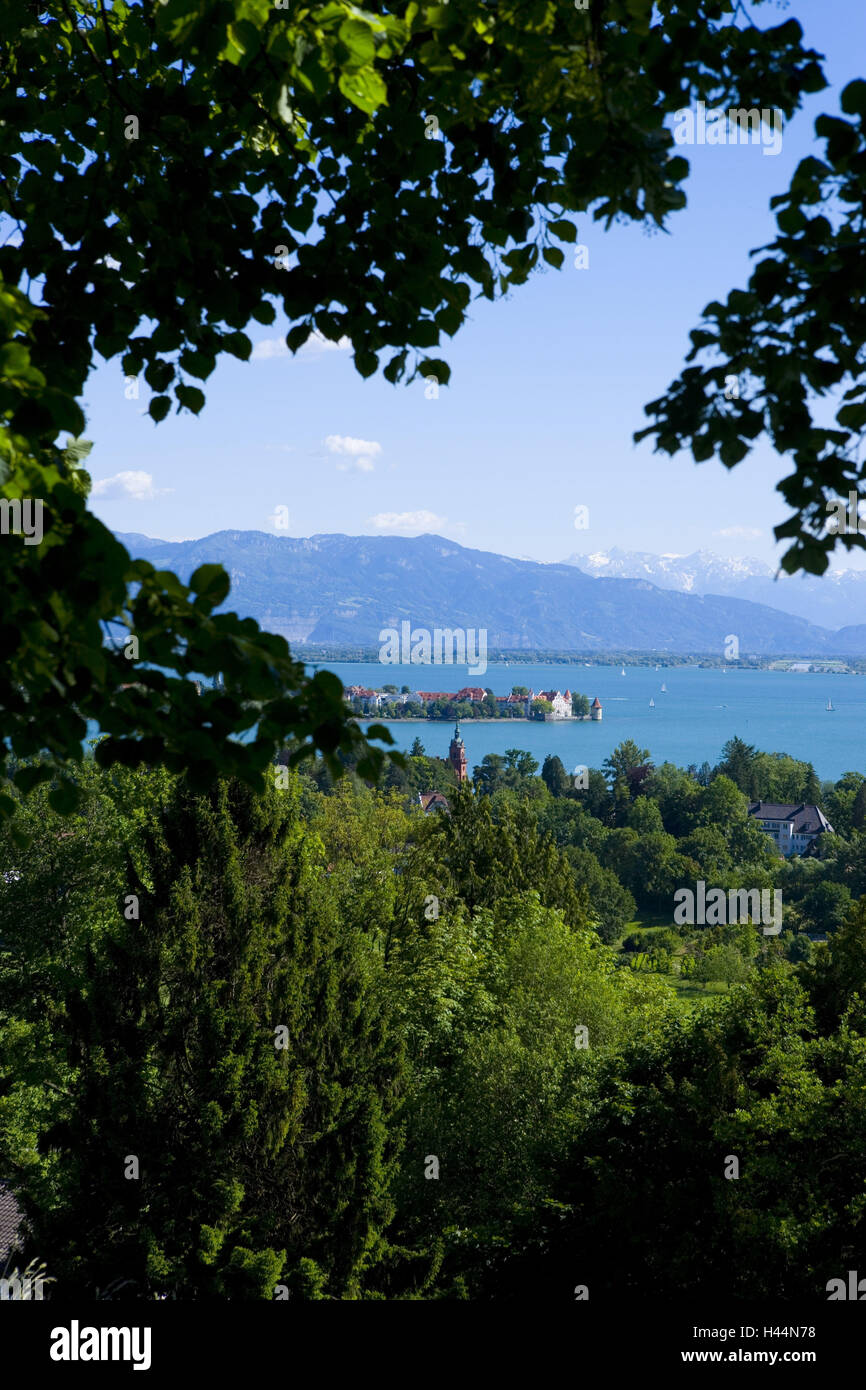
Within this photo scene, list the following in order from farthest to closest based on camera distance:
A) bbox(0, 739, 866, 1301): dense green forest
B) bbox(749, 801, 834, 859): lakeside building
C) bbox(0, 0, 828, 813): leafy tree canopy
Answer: bbox(749, 801, 834, 859): lakeside building → bbox(0, 739, 866, 1301): dense green forest → bbox(0, 0, 828, 813): leafy tree canopy

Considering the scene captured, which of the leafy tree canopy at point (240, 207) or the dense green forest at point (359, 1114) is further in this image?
the dense green forest at point (359, 1114)

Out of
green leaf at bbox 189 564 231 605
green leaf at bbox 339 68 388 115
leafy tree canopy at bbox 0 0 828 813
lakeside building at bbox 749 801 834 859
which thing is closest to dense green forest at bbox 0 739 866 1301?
leafy tree canopy at bbox 0 0 828 813

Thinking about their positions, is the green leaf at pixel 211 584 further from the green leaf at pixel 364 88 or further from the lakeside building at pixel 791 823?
the lakeside building at pixel 791 823

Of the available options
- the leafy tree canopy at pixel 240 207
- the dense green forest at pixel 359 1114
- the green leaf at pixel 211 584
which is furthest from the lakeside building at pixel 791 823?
the green leaf at pixel 211 584

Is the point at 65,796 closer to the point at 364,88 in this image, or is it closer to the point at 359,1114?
the point at 364,88

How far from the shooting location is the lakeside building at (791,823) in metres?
106

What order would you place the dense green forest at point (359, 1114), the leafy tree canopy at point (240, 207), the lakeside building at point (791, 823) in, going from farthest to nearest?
the lakeside building at point (791, 823) → the dense green forest at point (359, 1114) → the leafy tree canopy at point (240, 207)

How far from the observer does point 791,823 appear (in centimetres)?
10850

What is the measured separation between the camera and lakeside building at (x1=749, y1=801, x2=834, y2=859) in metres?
106

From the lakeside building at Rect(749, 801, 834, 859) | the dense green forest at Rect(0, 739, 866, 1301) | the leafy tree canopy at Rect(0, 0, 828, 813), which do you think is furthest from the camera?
the lakeside building at Rect(749, 801, 834, 859)

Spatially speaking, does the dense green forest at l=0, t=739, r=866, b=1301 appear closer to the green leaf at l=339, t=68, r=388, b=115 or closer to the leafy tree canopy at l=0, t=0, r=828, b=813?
the leafy tree canopy at l=0, t=0, r=828, b=813

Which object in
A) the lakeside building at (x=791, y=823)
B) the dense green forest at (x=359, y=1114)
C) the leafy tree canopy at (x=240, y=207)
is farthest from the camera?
the lakeside building at (x=791, y=823)

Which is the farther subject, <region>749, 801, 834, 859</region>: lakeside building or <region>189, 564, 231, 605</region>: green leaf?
<region>749, 801, 834, 859</region>: lakeside building
